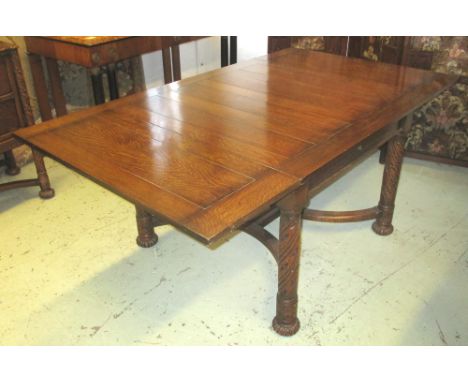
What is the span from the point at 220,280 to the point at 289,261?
50 cm

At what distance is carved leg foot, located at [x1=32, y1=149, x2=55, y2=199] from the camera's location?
2.52m

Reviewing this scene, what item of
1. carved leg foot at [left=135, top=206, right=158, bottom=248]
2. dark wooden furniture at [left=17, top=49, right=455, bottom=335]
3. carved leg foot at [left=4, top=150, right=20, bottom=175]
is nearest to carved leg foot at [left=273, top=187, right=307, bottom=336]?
dark wooden furniture at [left=17, top=49, right=455, bottom=335]

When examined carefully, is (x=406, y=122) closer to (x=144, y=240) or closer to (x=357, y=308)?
(x=357, y=308)

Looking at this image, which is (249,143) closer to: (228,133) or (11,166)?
(228,133)

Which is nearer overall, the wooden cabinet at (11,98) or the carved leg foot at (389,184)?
the carved leg foot at (389,184)

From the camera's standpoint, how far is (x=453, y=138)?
2779mm

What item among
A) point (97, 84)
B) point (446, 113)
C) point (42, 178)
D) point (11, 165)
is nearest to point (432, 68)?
point (446, 113)

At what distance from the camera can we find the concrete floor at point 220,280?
173 cm

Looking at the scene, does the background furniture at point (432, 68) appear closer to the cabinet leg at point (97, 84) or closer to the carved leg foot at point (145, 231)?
the cabinet leg at point (97, 84)

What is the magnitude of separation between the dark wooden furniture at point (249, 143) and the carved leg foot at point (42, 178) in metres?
0.72

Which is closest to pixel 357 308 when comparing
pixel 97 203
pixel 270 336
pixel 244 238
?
pixel 270 336

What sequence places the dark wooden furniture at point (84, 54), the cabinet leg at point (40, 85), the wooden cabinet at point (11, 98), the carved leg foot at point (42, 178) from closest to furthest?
the wooden cabinet at point (11, 98)
the carved leg foot at point (42, 178)
the dark wooden furniture at point (84, 54)
the cabinet leg at point (40, 85)

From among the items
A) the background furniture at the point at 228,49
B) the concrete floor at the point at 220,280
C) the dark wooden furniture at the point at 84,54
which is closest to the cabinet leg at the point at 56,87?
the dark wooden furniture at the point at 84,54
